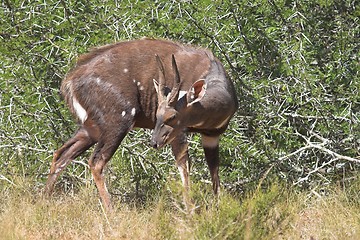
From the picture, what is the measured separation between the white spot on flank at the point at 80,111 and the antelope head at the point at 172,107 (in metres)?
0.71

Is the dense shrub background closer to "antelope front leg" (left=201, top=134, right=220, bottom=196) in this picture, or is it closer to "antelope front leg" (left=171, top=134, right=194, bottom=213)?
"antelope front leg" (left=201, top=134, right=220, bottom=196)

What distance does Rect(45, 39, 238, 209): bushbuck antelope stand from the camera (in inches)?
277

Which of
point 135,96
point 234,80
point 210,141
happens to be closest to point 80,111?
point 135,96

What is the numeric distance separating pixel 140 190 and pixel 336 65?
7.29 feet

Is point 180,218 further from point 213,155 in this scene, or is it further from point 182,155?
point 213,155

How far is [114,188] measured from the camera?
317 inches

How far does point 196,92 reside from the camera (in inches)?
273

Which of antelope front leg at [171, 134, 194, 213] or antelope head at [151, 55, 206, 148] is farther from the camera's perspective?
antelope front leg at [171, 134, 194, 213]

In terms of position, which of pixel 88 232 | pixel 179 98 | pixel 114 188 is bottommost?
pixel 114 188

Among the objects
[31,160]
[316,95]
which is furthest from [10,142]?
[316,95]

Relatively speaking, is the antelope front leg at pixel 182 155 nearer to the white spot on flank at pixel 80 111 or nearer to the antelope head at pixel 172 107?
the antelope head at pixel 172 107

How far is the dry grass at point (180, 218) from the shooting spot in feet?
17.4

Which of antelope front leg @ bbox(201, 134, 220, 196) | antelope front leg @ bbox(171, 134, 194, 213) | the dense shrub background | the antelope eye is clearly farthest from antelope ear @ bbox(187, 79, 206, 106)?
the dense shrub background

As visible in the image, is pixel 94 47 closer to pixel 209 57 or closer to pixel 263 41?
pixel 209 57
